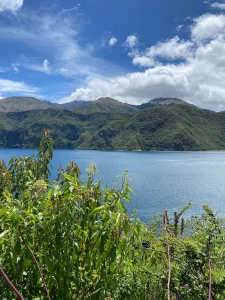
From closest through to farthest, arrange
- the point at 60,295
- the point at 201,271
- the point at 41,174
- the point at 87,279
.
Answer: the point at 60,295
the point at 87,279
the point at 201,271
the point at 41,174

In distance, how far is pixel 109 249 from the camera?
3357 millimetres

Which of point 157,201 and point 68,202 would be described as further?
point 157,201

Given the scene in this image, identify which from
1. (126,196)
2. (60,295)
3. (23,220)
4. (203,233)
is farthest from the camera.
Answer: (203,233)

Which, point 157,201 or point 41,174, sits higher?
point 41,174

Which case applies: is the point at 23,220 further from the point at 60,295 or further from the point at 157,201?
the point at 157,201

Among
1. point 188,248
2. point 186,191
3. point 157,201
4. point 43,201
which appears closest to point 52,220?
point 43,201

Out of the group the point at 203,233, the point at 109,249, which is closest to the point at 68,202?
the point at 109,249

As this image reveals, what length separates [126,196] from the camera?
3.89m

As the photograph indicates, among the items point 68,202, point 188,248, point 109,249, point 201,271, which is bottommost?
point 201,271

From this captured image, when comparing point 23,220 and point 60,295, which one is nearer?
point 23,220

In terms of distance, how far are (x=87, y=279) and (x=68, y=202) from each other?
1.09 meters

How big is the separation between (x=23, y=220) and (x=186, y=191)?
97599mm

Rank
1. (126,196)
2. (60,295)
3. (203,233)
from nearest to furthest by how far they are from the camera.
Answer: (60,295), (126,196), (203,233)

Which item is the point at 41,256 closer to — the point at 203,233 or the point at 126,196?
the point at 126,196
